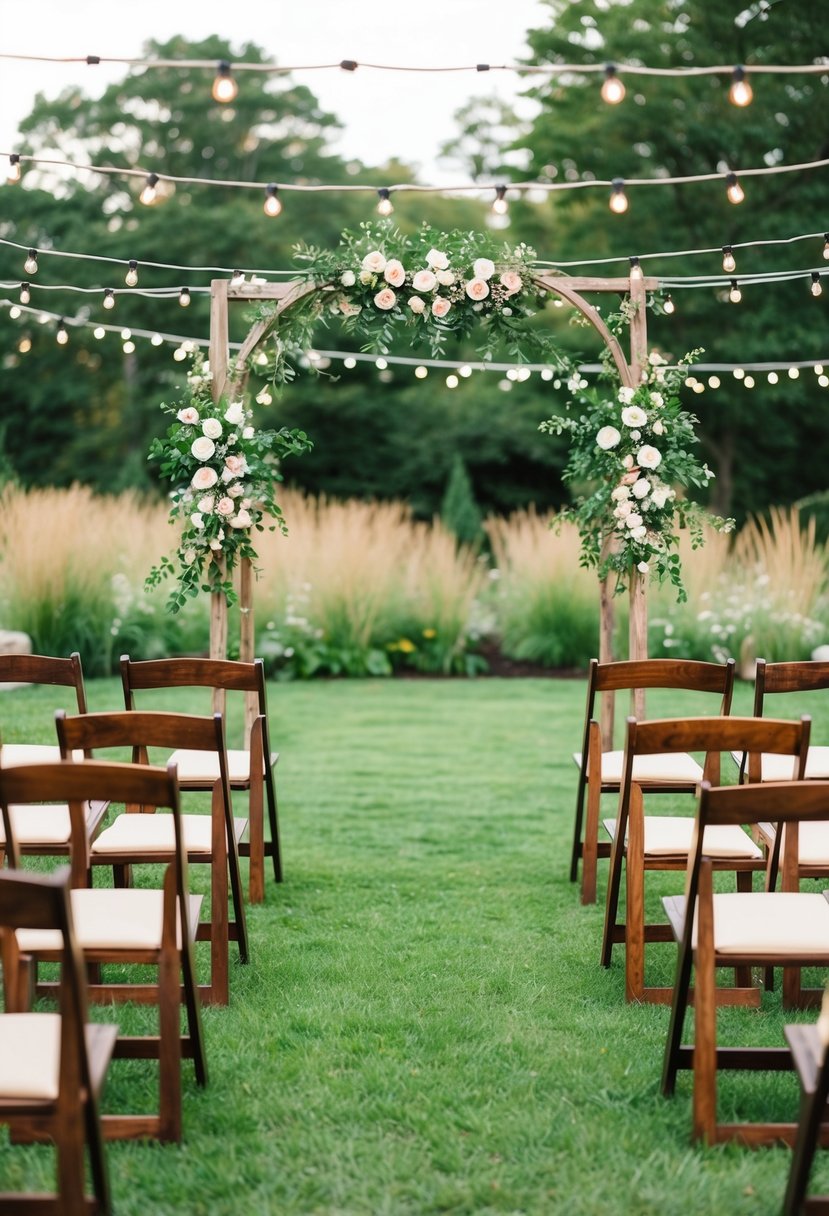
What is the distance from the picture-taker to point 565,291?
5715 millimetres

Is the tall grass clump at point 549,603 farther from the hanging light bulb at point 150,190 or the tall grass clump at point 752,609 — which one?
the hanging light bulb at point 150,190

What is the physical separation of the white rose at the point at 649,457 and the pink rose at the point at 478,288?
1018 mm

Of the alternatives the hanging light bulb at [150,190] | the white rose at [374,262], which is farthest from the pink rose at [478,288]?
the hanging light bulb at [150,190]

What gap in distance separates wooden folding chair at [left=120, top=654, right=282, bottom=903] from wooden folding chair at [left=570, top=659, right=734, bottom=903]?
1211mm

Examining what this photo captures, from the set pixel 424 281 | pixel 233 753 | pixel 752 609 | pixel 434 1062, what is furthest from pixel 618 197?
pixel 752 609

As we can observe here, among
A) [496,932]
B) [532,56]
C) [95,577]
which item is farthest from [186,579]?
[532,56]

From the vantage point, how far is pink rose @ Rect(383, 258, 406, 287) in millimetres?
5500

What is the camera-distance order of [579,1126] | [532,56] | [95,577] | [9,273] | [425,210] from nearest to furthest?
[579,1126] → [95,577] → [532,56] → [9,273] → [425,210]

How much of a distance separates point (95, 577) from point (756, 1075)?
729 centimetres

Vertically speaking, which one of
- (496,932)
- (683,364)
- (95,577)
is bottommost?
(496,932)

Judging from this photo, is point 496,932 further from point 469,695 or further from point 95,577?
point 95,577

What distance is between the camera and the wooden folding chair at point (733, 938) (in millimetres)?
2434

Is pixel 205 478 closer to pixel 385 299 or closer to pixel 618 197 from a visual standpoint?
pixel 385 299

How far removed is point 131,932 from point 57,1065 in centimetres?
Result: 59
